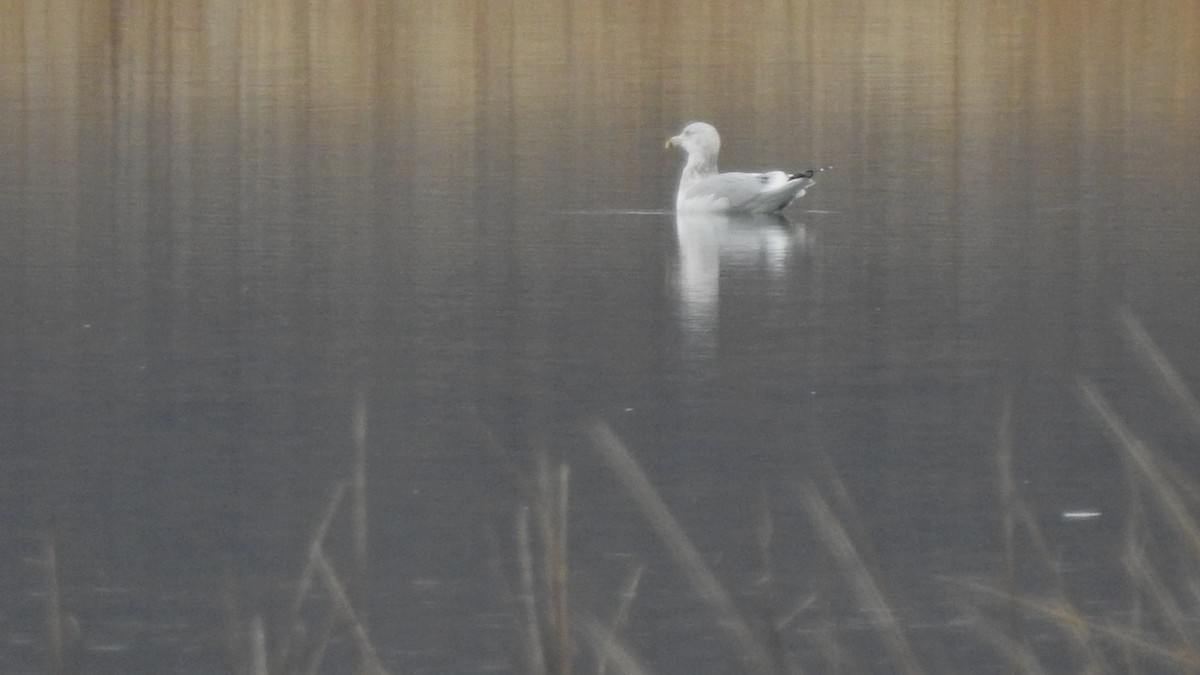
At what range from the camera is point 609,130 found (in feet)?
71.4

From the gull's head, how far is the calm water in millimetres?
508

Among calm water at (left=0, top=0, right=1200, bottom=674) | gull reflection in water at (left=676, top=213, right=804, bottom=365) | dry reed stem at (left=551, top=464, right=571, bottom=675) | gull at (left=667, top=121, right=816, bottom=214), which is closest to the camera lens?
dry reed stem at (left=551, top=464, right=571, bottom=675)

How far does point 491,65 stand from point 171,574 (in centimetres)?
2340

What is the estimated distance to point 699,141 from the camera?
17031 mm

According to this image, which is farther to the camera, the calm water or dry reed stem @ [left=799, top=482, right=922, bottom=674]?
the calm water

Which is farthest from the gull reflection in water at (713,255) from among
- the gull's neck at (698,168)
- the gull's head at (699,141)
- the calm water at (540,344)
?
the gull's head at (699,141)

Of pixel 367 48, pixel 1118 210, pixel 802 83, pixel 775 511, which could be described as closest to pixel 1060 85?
pixel 802 83

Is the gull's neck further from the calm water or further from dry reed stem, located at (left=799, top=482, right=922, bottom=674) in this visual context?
dry reed stem, located at (left=799, top=482, right=922, bottom=674)

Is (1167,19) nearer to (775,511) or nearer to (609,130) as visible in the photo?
(609,130)

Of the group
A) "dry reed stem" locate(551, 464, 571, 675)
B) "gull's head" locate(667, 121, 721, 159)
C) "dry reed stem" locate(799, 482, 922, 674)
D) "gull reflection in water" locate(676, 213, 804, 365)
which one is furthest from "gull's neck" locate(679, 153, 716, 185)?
"dry reed stem" locate(551, 464, 571, 675)

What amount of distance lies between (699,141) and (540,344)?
23.7ft

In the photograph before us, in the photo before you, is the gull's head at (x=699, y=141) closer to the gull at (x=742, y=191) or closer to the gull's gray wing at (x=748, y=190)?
the gull at (x=742, y=191)

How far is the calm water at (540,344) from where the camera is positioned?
21.4ft

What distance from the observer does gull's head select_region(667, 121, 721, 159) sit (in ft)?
55.8
